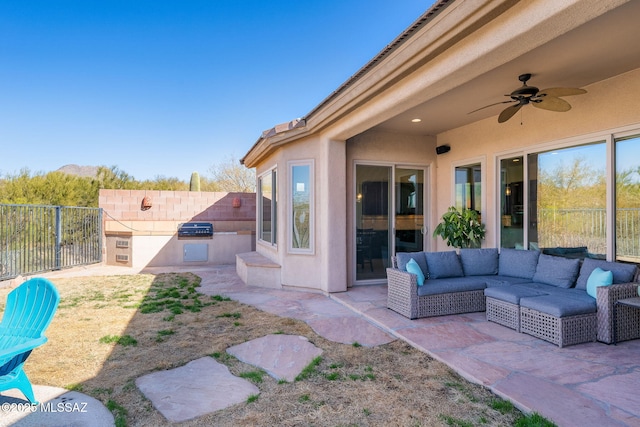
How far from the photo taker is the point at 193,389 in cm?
277

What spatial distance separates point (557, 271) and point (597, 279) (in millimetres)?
635

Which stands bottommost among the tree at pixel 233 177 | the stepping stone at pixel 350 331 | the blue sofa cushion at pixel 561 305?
the stepping stone at pixel 350 331

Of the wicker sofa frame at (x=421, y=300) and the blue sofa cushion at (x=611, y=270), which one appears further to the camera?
the wicker sofa frame at (x=421, y=300)

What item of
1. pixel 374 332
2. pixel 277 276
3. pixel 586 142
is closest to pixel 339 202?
pixel 277 276

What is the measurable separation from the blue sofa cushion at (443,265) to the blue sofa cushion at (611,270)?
58.9 inches

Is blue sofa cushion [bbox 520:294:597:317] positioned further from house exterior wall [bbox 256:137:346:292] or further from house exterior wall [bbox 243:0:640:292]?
house exterior wall [bbox 256:137:346:292]

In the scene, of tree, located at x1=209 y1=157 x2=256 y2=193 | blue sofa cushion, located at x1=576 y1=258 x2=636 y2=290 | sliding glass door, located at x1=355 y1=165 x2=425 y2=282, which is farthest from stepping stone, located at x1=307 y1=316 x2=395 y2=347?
tree, located at x1=209 y1=157 x2=256 y2=193

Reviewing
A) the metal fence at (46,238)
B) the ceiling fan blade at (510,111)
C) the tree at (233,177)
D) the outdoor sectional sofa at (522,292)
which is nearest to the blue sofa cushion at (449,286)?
the outdoor sectional sofa at (522,292)

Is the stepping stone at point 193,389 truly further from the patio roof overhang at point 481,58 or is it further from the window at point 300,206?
the window at point 300,206

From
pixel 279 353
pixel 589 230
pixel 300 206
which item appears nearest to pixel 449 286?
pixel 589 230

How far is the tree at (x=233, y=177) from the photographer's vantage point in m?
21.8

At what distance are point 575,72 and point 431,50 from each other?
94.0 inches

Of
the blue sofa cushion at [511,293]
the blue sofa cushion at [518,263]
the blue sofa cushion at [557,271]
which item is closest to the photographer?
the blue sofa cushion at [511,293]

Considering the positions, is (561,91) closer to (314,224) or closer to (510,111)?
(510,111)
